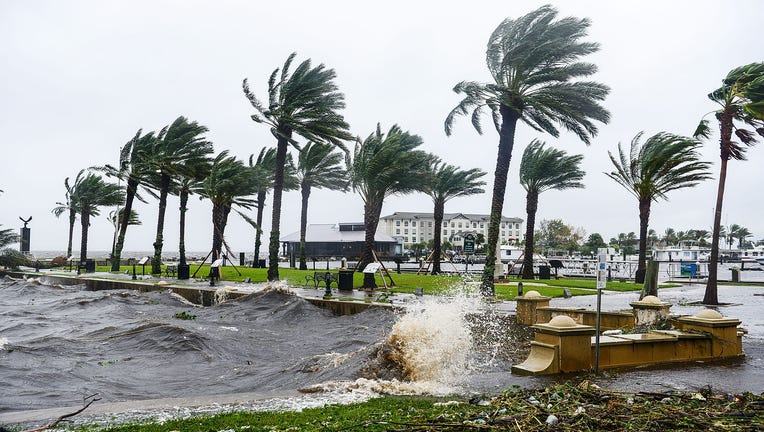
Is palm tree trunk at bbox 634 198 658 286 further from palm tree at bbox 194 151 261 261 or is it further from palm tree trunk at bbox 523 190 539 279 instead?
palm tree at bbox 194 151 261 261

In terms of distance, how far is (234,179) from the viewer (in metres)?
37.7

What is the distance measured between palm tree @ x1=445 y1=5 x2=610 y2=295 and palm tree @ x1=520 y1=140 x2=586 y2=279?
39.0 ft

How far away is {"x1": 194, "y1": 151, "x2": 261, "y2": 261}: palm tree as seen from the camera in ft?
121

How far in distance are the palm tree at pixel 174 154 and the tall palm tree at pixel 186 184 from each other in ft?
0.23

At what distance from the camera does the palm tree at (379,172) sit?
30297 millimetres

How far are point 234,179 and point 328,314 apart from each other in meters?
20.9

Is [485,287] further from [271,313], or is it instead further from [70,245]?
[70,245]

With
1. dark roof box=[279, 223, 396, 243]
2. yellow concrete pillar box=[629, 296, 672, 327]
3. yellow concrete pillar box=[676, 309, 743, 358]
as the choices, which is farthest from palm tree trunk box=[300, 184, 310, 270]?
yellow concrete pillar box=[676, 309, 743, 358]

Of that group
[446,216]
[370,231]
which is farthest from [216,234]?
[446,216]

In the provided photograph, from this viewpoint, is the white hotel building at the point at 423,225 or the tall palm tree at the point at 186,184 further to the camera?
the white hotel building at the point at 423,225

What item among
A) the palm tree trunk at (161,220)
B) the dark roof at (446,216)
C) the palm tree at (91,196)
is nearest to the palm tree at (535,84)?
the palm tree trunk at (161,220)

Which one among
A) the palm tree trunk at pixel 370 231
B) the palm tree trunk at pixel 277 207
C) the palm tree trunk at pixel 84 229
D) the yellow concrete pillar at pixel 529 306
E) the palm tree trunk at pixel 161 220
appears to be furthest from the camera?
the palm tree trunk at pixel 84 229

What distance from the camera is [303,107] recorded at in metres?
28.6

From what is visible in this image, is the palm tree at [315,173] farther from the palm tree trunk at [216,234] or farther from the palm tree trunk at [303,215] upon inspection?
the palm tree trunk at [216,234]
